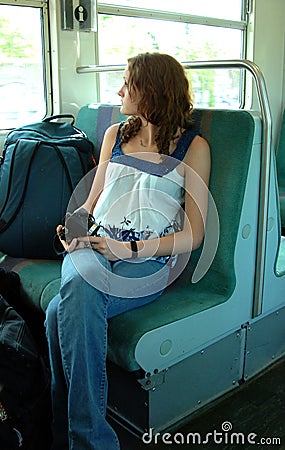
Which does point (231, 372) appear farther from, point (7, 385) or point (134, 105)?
point (134, 105)

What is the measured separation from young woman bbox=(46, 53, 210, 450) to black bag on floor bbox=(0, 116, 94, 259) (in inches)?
12.7

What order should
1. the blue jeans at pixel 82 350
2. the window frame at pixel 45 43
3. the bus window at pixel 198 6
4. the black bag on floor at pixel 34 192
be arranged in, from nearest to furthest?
the blue jeans at pixel 82 350, the black bag on floor at pixel 34 192, the window frame at pixel 45 43, the bus window at pixel 198 6

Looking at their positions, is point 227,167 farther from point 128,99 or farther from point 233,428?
point 233,428

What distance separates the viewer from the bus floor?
178 cm

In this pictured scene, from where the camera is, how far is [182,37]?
12.1ft

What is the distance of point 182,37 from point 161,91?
2088mm

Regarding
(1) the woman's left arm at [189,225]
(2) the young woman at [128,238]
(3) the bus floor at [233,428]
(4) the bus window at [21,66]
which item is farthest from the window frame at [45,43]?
(3) the bus floor at [233,428]

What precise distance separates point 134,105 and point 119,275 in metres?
0.62

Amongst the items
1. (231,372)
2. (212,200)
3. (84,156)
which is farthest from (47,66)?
(231,372)

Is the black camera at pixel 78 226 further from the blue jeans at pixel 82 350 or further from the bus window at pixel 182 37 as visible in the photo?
the bus window at pixel 182 37

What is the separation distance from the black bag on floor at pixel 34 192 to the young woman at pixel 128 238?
0.32 meters

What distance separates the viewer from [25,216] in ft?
7.31

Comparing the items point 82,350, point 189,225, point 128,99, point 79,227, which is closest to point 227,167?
point 189,225

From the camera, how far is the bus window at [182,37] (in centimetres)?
316
